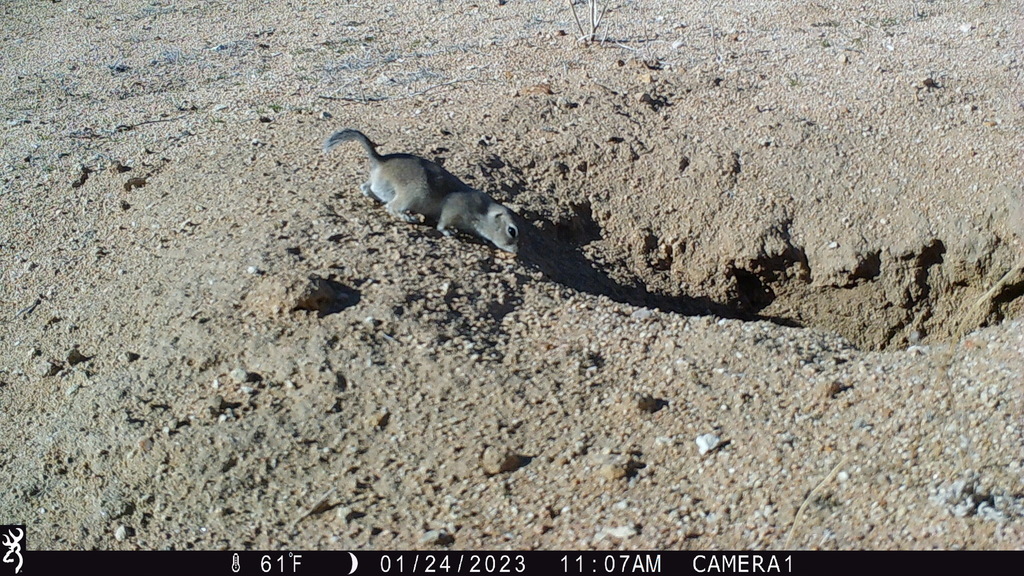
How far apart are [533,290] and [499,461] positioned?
3.96 ft

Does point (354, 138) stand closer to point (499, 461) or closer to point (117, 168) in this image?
point (117, 168)

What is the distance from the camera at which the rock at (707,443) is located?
3.50 metres

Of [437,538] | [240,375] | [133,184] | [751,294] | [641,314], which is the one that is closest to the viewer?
[437,538]

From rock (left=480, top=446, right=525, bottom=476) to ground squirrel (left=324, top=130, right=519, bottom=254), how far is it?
147 cm

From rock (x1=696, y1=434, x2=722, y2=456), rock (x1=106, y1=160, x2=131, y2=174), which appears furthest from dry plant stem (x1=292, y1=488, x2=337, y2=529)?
rock (x1=106, y1=160, x2=131, y2=174)

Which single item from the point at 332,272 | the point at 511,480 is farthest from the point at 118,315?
the point at 511,480

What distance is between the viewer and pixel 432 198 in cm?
477

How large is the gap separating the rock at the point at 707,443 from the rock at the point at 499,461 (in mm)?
668

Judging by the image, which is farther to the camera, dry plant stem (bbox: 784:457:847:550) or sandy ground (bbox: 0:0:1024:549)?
sandy ground (bbox: 0:0:1024:549)

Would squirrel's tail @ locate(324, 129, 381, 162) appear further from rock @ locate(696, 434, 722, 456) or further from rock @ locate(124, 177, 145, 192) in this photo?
rock @ locate(696, 434, 722, 456)

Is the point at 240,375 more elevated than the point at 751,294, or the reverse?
the point at 240,375

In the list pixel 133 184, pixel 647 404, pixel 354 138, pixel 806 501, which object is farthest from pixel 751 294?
pixel 133 184

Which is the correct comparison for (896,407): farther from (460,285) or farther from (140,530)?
(140,530)

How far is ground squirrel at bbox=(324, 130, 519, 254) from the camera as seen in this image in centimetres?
474
